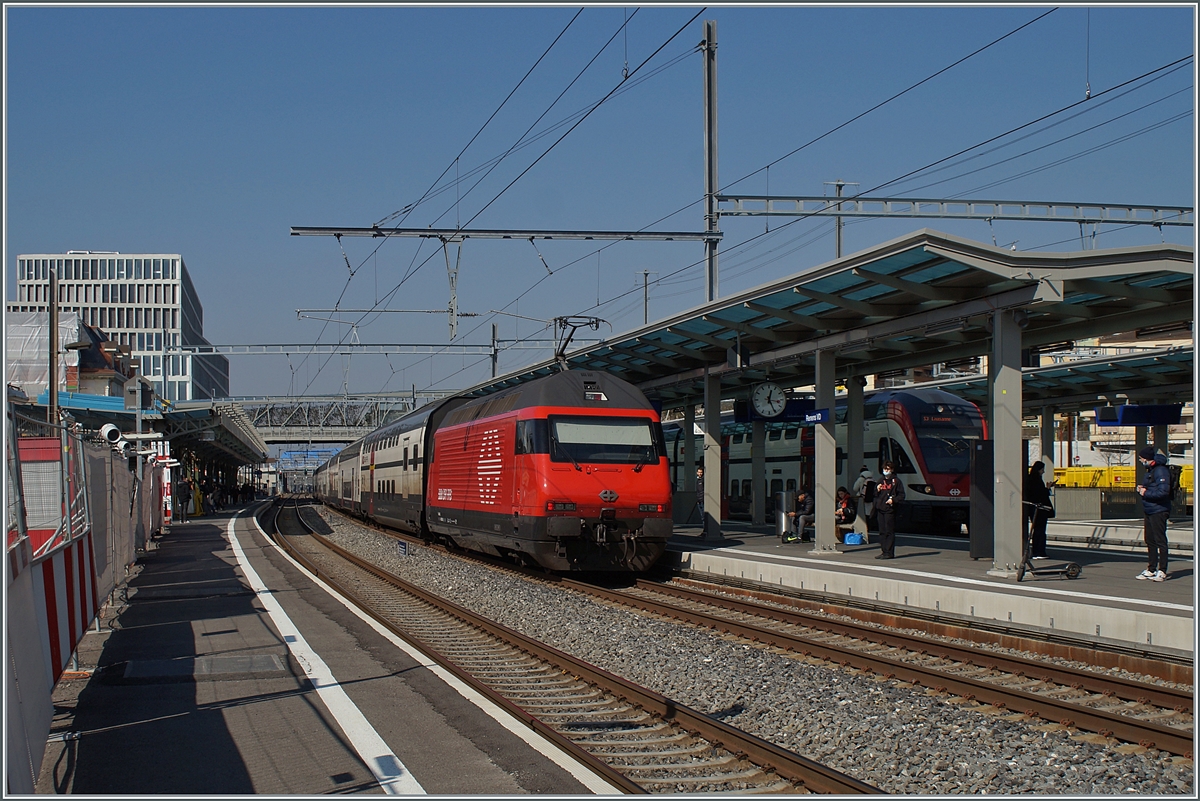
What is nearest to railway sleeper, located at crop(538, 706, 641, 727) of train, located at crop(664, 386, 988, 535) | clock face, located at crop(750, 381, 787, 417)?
clock face, located at crop(750, 381, 787, 417)

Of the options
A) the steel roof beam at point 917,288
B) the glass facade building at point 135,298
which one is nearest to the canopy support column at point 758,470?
the steel roof beam at point 917,288

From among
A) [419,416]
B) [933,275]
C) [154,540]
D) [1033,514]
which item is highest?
[933,275]

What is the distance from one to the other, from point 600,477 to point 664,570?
375 cm

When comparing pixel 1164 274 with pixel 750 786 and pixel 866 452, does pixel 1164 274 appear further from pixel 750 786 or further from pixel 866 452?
pixel 866 452

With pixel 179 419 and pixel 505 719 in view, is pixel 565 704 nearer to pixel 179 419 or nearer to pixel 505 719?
pixel 505 719

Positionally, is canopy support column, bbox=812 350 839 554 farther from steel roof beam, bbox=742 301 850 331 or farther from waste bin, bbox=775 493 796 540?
waste bin, bbox=775 493 796 540

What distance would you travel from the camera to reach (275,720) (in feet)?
24.7

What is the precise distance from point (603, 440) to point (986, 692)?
9166mm

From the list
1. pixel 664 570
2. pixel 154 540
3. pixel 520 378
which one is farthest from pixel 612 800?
pixel 154 540

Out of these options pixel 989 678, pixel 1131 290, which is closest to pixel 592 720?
pixel 989 678

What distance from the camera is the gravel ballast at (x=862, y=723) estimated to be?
6309mm

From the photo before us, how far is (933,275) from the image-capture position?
13883 millimetres

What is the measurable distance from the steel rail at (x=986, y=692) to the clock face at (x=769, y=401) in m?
9.95

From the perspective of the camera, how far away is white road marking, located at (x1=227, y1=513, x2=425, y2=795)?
6.05 metres
